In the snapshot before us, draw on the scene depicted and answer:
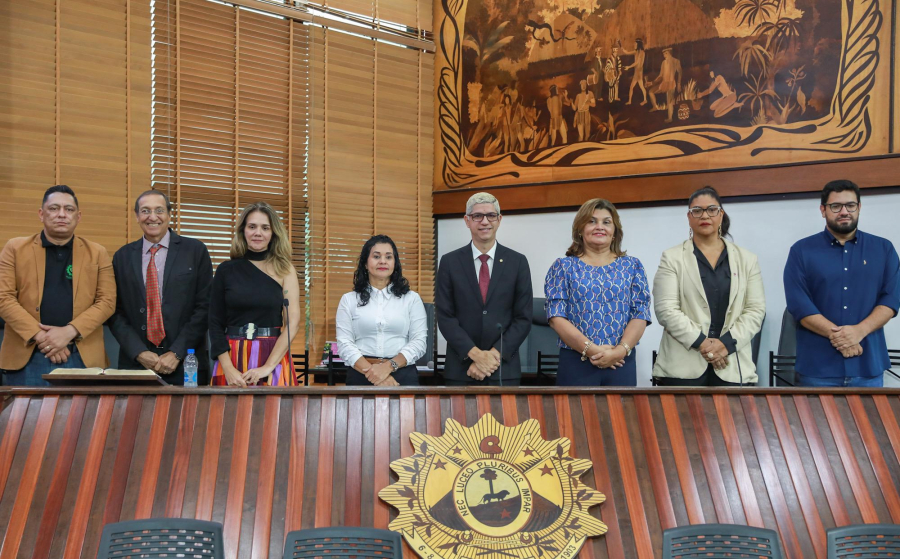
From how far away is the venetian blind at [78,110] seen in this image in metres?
4.21

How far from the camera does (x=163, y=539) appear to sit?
173cm

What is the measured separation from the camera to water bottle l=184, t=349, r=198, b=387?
320cm

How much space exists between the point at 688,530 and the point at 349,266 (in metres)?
3.94

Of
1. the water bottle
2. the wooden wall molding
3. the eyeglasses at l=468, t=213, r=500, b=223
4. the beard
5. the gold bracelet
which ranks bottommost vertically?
the water bottle

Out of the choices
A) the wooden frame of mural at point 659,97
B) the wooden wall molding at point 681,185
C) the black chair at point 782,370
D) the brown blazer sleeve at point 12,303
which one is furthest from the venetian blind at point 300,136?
the black chair at point 782,370

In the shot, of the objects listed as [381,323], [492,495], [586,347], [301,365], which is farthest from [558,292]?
[301,365]

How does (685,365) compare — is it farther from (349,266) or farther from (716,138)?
(349,266)

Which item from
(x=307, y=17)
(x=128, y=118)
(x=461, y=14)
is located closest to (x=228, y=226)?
(x=128, y=118)

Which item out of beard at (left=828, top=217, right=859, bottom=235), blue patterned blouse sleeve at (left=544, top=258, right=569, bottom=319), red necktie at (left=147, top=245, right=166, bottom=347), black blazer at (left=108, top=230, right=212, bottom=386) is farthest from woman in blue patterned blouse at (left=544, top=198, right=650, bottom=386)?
red necktie at (left=147, top=245, right=166, bottom=347)

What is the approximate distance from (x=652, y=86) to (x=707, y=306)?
89.9 inches

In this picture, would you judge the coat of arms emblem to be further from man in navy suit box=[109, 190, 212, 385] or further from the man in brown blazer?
the man in brown blazer

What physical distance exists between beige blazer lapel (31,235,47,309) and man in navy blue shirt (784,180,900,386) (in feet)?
11.2

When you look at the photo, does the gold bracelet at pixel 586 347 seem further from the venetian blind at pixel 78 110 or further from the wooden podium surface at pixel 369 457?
the venetian blind at pixel 78 110

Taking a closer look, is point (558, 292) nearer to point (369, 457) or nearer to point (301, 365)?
point (369, 457)
